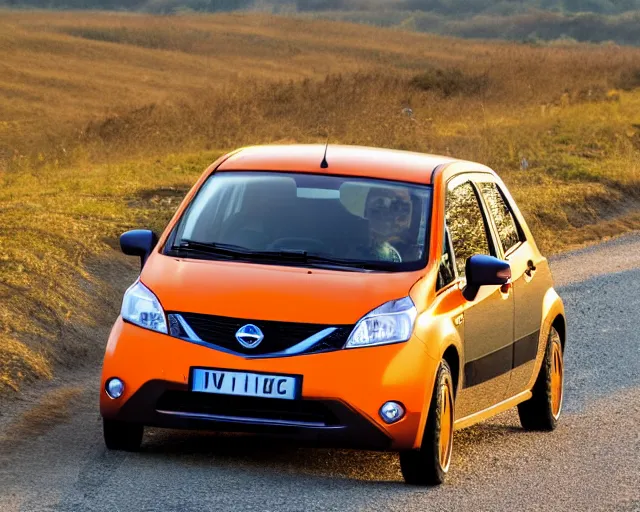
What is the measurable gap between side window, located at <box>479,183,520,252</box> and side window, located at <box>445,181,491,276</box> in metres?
0.21

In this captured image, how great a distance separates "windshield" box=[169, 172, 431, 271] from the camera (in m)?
7.57

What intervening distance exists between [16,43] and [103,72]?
18.9 ft

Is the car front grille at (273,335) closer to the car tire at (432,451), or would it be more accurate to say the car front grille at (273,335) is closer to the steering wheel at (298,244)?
the car tire at (432,451)

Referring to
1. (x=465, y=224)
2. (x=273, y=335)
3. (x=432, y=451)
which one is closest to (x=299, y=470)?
(x=432, y=451)

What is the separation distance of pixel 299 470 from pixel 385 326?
833 mm

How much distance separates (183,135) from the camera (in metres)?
26.4

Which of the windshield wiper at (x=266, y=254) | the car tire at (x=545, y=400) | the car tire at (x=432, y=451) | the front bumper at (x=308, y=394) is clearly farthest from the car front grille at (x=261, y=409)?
the car tire at (x=545, y=400)

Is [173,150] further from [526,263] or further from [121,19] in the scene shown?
[121,19]

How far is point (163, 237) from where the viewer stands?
7809 millimetres

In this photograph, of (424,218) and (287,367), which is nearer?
(287,367)

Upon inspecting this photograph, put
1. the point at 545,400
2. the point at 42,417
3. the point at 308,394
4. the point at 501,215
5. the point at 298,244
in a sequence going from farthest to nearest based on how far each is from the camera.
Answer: the point at 545,400 → the point at 501,215 → the point at 42,417 → the point at 298,244 → the point at 308,394

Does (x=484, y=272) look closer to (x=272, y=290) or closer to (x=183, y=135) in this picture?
(x=272, y=290)

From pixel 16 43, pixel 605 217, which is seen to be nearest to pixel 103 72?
pixel 16 43

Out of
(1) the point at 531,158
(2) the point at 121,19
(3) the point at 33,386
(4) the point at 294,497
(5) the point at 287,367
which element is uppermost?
(5) the point at 287,367
